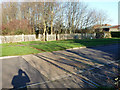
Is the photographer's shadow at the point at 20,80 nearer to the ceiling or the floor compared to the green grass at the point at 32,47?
nearer to the floor

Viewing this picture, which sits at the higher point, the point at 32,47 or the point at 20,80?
the point at 32,47

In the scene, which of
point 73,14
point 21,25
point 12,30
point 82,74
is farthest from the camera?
point 73,14

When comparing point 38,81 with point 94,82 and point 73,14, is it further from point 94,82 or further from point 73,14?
point 73,14

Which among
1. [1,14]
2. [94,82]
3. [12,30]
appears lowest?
[94,82]

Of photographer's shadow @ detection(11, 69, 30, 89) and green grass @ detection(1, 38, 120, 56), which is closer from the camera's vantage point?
photographer's shadow @ detection(11, 69, 30, 89)

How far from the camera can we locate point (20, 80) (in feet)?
13.9

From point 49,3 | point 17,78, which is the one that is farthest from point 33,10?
point 17,78

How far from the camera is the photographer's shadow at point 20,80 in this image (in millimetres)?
3842

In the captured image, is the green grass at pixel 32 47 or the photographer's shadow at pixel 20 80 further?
the green grass at pixel 32 47

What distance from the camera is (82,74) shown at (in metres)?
4.80

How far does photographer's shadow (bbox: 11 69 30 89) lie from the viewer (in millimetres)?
3842

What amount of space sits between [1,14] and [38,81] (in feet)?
71.2

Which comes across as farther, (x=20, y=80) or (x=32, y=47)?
(x=32, y=47)

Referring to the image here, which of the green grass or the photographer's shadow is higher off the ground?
the green grass
